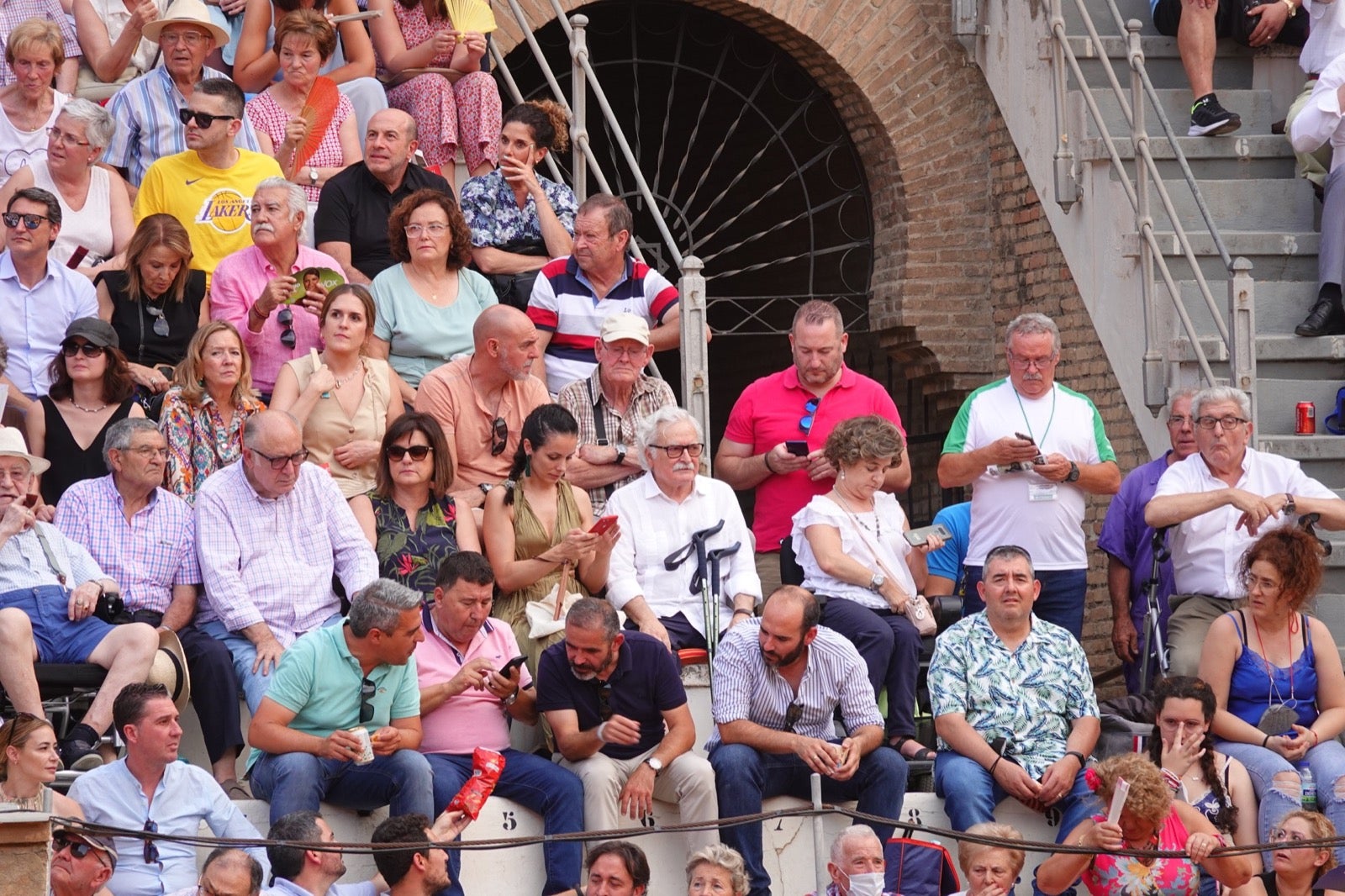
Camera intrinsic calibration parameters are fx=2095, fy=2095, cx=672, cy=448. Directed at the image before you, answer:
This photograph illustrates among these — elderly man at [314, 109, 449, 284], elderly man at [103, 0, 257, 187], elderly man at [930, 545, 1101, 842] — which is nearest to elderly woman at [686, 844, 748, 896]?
elderly man at [930, 545, 1101, 842]

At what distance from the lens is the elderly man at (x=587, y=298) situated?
29.4 feet

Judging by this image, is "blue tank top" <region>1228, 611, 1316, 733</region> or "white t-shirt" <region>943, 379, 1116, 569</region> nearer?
"blue tank top" <region>1228, 611, 1316, 733</region>

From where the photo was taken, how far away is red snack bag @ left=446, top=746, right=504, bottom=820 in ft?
22.4

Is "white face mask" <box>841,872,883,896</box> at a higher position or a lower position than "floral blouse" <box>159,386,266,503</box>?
lower

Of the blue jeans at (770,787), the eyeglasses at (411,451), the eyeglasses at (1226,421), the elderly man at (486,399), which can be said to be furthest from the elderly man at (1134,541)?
the eyeglasses at (411,451)

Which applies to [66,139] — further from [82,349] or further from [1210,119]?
[1210,119]

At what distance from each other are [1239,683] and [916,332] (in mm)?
4962

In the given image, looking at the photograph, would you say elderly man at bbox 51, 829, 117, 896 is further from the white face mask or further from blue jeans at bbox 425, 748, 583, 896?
the white face mask

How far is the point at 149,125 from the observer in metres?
9.70

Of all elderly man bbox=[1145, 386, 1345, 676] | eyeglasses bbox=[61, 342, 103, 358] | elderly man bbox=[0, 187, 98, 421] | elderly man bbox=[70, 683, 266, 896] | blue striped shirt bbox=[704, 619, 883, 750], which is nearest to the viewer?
elderly man bbox=[70, 683, 266, 896]

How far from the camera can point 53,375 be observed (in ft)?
26.7

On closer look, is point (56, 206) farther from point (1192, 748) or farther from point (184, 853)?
point (1192, 748)

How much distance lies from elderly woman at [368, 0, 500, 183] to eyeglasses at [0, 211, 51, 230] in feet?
7.93

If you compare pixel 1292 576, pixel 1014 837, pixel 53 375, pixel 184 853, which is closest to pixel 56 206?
pixel 53 375
